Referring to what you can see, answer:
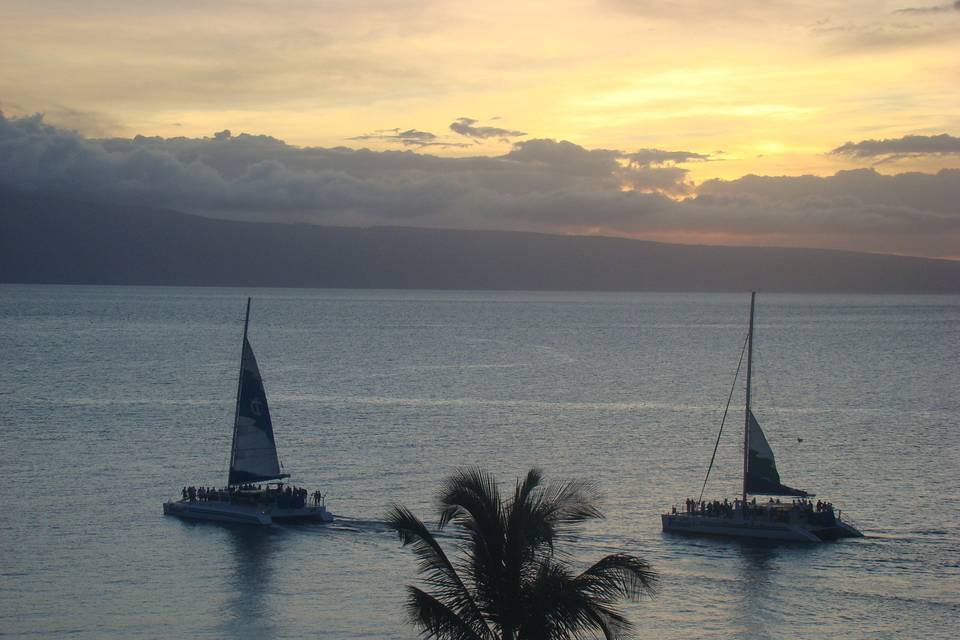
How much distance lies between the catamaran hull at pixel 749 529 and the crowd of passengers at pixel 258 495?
62.9 feet

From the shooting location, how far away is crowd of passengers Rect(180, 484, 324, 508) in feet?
205

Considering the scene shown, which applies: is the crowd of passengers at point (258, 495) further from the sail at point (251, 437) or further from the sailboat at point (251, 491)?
the sail at point (251, 437)

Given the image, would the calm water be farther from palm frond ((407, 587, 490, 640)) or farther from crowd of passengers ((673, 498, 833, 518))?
palm frond ((407, 587, 490, 640))

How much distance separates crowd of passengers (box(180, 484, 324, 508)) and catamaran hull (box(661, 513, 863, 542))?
1918cm

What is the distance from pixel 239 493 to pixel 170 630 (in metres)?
18.9

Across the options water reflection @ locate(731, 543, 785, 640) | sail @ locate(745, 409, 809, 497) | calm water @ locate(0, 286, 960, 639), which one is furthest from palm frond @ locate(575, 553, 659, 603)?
sail @ locate(745, 409, 809, 497)

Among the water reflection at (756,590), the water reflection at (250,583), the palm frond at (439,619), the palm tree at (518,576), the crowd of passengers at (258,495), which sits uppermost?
the palm tree at (518,576)

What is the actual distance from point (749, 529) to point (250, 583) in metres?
25.4

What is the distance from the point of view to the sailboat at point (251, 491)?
2448 inches

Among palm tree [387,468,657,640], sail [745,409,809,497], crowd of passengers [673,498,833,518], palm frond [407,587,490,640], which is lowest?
crowd of passengers [673,498,833,518]

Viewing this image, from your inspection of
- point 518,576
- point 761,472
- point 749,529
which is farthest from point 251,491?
point 518,576

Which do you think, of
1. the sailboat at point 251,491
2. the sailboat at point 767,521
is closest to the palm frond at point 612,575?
the sailboat at point 767,521

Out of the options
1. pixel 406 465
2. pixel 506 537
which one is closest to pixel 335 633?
pixel 506 537

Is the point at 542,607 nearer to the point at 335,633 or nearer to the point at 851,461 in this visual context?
the point at 335,633
